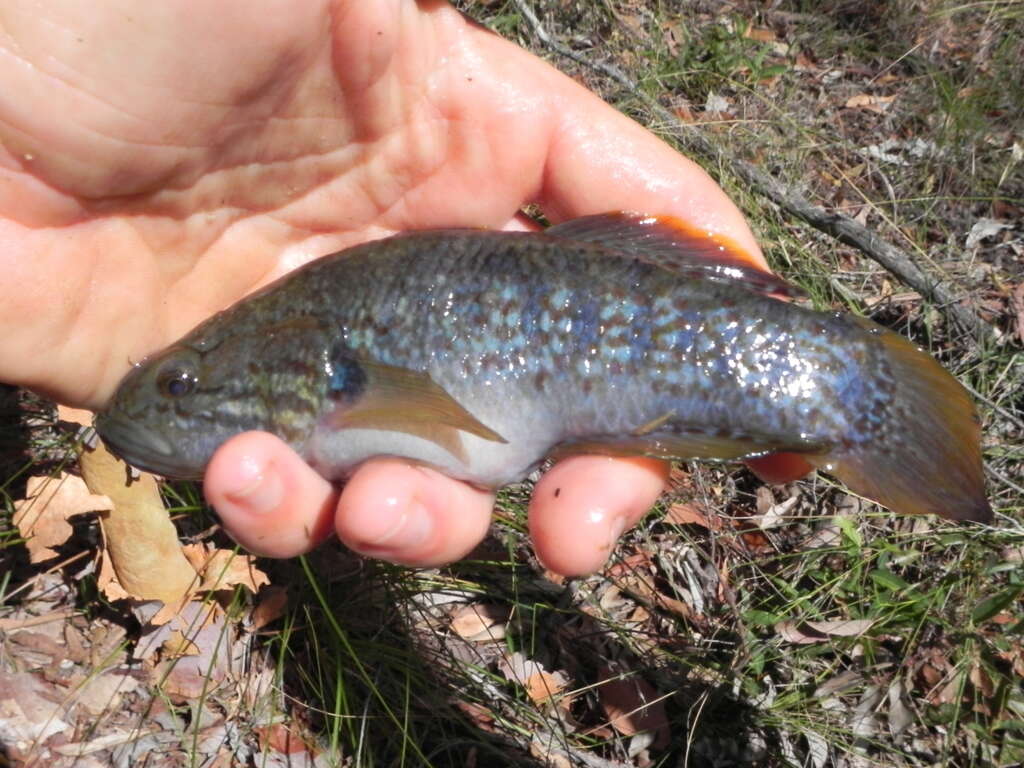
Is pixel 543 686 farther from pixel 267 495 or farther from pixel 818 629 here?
pixel 267 495

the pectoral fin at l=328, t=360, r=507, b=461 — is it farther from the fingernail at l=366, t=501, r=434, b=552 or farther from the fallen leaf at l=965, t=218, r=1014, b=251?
the fallen leaf at l=965, t=218, r=1014, b=251

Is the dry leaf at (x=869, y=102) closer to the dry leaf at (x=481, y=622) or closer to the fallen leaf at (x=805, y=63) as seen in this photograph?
the fallen leaf at (x=805, y=63)

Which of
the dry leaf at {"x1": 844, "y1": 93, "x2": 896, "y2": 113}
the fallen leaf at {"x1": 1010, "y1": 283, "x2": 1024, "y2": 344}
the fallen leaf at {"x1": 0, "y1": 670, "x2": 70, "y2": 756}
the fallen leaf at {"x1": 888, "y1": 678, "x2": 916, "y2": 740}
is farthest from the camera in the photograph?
the dry leaf at {"x1": 844, "y1": 93, "x2": 896, "y2": 113}

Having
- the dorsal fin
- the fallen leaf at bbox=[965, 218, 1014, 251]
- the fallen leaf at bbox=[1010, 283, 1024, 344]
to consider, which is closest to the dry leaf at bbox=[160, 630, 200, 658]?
the dorsal fin

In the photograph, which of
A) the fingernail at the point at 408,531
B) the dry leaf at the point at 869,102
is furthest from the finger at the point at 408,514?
the dry leaf at the point at 869,102

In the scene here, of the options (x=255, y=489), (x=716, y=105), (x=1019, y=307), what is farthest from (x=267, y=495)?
(x=716, y=105)
